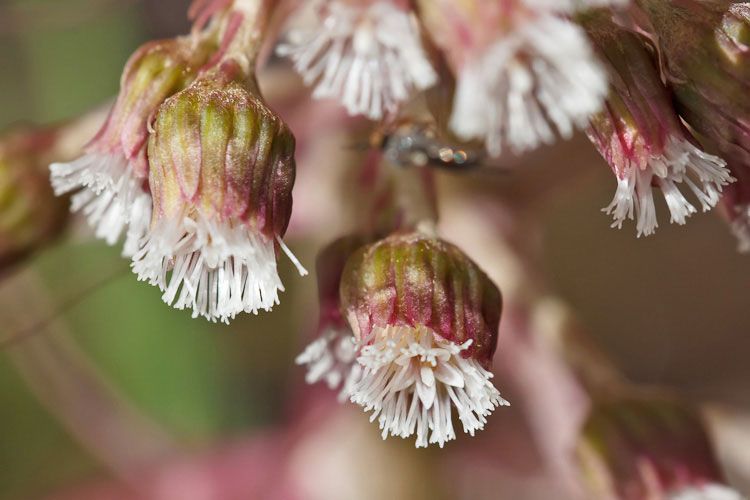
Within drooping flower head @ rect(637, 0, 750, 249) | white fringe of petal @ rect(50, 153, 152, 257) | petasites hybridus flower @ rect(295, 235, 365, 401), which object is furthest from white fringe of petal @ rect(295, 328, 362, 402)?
drooping flower head @ rect(637, 0, 750, 249)

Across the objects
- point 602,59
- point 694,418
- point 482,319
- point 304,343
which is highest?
point 602,59

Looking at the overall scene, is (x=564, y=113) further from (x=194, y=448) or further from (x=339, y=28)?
(x=194, y=448)

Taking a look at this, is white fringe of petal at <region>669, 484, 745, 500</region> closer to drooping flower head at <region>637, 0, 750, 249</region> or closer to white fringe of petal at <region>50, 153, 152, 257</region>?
drooping flower head at <region>637, 0, 750, 249</region>

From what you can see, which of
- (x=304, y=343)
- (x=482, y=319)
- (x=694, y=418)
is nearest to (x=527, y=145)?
(x=482, y=319)

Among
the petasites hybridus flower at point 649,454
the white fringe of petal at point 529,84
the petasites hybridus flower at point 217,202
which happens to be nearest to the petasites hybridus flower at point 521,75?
the white fringe of petal at point 529,84

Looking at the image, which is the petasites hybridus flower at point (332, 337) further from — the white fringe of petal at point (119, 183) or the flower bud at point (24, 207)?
the flower bud at point (24, 207)

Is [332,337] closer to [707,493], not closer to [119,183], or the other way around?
[119,183]

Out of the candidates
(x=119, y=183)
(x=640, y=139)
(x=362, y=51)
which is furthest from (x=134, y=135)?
(x=640, y=139)
